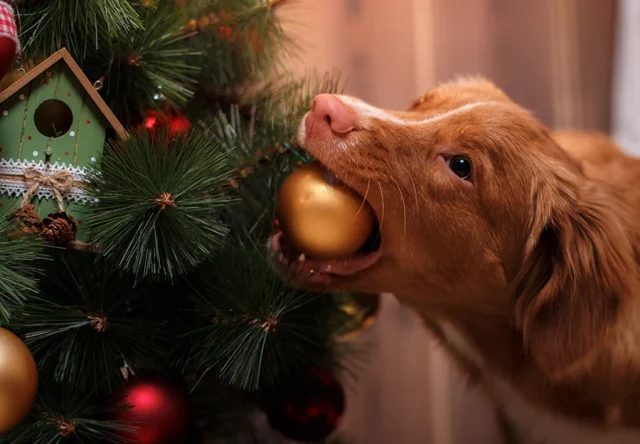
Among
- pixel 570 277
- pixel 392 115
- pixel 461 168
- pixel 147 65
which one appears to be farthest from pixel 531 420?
pixel 147 65

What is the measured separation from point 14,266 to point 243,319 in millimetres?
363

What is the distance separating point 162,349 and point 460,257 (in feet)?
1.75

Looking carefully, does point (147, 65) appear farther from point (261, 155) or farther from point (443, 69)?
point (443, 69)

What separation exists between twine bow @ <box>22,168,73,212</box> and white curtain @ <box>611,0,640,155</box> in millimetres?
1728

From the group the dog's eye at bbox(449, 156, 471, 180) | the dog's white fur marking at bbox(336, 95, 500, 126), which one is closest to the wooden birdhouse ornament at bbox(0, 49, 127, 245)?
the dog's white fur marking at bbox(336, 95, 500, 126)

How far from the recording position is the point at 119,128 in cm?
101

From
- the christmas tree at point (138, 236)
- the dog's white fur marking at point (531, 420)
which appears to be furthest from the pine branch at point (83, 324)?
the dog's white fur marking at point (531, 420)

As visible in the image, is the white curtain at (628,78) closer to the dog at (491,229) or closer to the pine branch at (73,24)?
the dog at (491,229)

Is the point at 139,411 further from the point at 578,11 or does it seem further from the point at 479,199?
the point at 578,11

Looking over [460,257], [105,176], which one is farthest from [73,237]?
[460,257]

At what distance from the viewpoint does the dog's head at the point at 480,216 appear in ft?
3.52

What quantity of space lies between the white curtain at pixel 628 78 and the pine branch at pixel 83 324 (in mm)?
1670

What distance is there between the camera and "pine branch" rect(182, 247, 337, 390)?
1.06 m

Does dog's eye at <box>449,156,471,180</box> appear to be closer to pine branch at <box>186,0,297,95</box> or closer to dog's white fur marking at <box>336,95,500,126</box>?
dog's white fur marking at <box>336,95,500,126</box>
